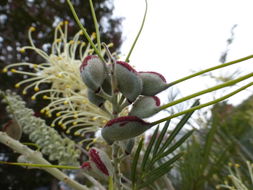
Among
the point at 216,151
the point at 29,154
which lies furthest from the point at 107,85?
the point at 216,151

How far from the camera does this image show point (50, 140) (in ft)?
1.57

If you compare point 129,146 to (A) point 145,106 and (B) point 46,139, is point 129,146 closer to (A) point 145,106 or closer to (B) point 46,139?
(A) point 145,106

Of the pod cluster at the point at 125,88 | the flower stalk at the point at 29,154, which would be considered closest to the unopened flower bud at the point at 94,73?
the pod cluster at the point at 125,88

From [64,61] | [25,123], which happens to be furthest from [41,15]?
[25,123]

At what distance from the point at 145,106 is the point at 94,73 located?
0.05 meters

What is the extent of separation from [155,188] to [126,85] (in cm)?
37

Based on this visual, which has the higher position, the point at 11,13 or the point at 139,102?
the point at 11,13

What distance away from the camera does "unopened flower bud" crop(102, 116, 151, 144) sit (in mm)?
239

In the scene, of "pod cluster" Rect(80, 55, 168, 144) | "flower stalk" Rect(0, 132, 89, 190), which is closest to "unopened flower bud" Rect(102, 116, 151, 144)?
"pod cluster" Rect(80, 55, 168, 144)

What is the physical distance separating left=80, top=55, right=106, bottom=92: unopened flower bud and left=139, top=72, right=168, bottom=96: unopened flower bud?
3cm

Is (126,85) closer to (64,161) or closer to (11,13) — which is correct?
(64,161)

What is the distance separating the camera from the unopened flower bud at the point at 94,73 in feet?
0.88

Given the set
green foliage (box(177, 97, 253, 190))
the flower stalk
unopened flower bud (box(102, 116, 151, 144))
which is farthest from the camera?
green foliage (box(177, 97, 253, 190))

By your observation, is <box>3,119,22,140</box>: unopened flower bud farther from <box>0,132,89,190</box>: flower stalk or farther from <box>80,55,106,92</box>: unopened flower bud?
<box>80,55,106,92</box>: unopened flower bud
